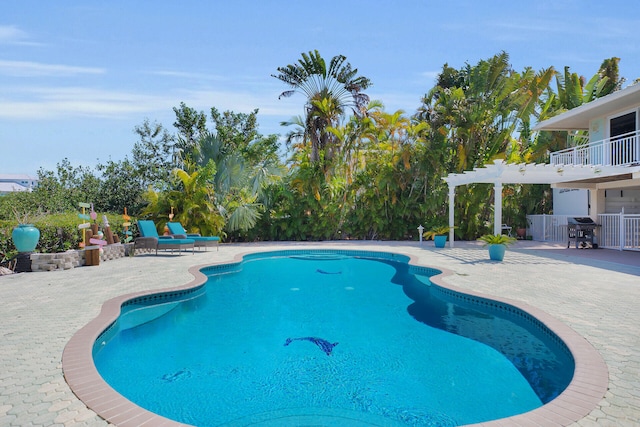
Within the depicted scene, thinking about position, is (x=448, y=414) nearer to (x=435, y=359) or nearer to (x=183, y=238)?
(x=435, y=359)

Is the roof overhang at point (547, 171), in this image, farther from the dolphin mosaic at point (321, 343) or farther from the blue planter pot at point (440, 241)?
the dolphin mosaic at point (321, 343)

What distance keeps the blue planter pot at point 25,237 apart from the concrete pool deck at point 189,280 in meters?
0.80

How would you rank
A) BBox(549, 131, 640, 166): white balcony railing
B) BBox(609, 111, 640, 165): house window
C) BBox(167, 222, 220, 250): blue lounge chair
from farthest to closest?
BBox(609, 111, 640, 165): house window, BBox(549, 131, 640, 166): white balcony railing, BBox(167, 222, 220, 250): blue lounge chair

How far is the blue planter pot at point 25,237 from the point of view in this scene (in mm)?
9843

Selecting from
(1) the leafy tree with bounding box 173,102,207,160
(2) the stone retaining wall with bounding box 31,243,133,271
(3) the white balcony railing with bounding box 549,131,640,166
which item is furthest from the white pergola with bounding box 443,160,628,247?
(1) the leafy tree with bounding box 173,102,207,160

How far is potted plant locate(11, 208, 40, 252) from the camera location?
9844 mm

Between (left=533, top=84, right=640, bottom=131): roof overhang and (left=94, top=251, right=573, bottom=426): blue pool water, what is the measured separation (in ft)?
37.2

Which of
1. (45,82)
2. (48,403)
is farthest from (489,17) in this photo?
(45,82)

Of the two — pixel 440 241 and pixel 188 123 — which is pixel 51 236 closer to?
pixel 440 241

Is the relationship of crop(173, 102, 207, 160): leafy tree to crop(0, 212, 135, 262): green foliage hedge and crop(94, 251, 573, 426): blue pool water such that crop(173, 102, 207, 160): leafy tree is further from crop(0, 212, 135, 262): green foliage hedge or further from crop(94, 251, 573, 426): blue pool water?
crop(94, 251, 573, 426): blue pool water

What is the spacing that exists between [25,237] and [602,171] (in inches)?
676

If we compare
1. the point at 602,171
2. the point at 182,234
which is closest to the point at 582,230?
the point at 602,171

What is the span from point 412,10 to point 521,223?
1246 cm

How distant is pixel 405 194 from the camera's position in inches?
779
